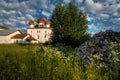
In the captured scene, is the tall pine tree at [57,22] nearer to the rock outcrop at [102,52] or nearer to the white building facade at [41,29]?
the rock outcrop at [102,52]

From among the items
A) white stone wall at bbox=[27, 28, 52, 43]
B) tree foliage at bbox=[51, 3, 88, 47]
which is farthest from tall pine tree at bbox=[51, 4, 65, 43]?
white stone wall at bbox=[27, 28, 52, 43]

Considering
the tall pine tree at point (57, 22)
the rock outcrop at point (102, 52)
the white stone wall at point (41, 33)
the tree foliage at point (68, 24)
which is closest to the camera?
the rock outcrop at point (102, 52)

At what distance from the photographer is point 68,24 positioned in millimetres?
26781

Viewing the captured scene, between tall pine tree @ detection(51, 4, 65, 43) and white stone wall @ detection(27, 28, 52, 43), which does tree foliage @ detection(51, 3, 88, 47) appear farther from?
white stone wall @ detection(27, 28, 52, 43)

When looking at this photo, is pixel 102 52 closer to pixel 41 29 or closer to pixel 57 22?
pixel 57 22

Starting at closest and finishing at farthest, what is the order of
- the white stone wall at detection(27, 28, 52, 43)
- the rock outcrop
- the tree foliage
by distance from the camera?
the rock outcrop → the tree foliage → the white stone wall at detection(27, 28, 52, 43)

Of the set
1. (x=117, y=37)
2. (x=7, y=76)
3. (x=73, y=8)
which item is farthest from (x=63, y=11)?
(x=7, y=76)

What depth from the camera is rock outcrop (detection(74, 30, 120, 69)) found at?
300 inches

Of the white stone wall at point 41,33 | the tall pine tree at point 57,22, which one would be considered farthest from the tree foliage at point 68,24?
the white stone wall at point 41,33

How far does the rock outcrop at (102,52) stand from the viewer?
762 cm

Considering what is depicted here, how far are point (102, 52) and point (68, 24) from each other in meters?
18.4

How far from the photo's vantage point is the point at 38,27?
252 ft

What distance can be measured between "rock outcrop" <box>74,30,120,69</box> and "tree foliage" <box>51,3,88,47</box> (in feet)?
43.5

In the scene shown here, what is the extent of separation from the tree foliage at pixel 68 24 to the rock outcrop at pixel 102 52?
13.2 metres
